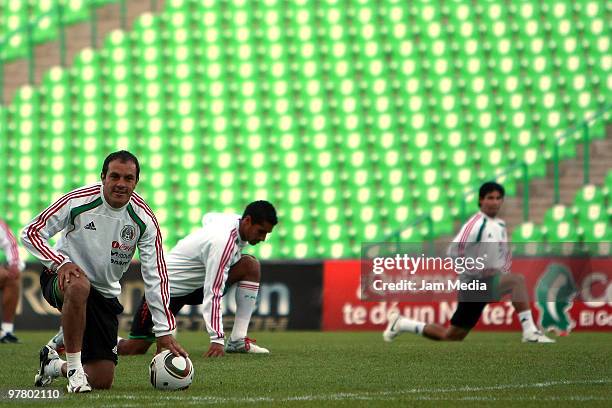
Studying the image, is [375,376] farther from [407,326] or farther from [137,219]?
[407,326]

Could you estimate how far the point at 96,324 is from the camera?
258 inches

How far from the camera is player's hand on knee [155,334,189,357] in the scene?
20.4 ft

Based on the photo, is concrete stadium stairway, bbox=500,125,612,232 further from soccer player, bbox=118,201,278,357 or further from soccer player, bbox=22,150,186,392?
soccer player, bbox=22,150,186,392

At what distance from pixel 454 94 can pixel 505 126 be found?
3.49 feet

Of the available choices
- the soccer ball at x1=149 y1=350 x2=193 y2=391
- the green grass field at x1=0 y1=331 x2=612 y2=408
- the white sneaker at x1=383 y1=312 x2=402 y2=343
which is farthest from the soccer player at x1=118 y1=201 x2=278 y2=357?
the soccer ball at x1=149 y1=350 x2=193 y2=391

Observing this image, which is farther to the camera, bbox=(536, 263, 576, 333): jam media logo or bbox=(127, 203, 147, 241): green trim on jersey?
bbox=(536, 263, 576, 333): jam media logo

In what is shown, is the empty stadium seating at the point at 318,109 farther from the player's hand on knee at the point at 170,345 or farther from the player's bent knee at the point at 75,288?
the player's bent knee at the point at 75,288

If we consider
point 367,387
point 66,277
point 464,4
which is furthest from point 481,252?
point 464,4

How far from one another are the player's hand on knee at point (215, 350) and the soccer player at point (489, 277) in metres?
3.47

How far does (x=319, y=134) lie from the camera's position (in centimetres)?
1867

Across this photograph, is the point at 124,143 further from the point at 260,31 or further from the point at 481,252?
the point at 481,252

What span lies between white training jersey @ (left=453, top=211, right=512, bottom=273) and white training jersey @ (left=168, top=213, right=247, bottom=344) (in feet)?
10.3

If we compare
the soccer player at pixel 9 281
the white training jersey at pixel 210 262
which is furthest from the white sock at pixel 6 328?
the white training jersey at pixel 210 262

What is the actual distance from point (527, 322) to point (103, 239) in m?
6.71
